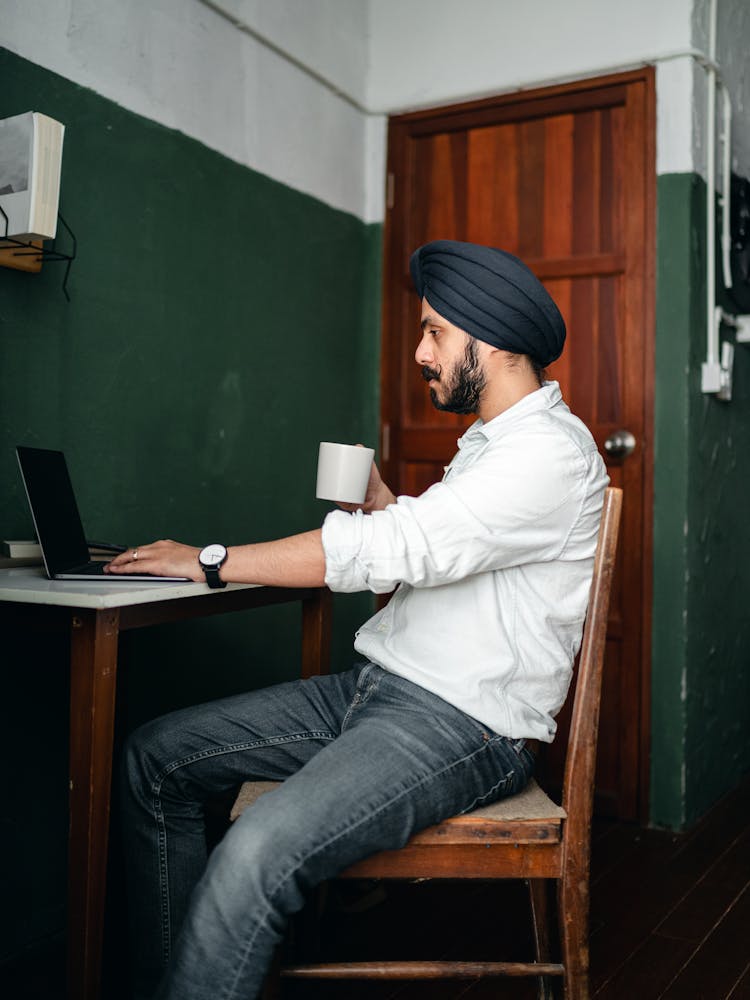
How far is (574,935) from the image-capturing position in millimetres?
1394

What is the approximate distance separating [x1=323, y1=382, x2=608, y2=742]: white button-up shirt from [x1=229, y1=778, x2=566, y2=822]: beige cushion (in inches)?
3.7

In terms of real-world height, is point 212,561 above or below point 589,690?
above

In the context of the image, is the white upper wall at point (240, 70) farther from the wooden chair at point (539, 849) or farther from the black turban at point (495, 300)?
the wooden chair at point (539, 849)

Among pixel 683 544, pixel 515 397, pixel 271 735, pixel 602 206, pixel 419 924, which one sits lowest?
pixel 419 924

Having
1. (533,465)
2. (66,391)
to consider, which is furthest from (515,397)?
(66,391)

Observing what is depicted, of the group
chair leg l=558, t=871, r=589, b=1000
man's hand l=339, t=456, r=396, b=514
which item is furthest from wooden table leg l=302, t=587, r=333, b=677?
chair leg l=558, t=871, r=589, b=1000

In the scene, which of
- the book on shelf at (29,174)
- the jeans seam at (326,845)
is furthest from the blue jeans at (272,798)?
the book on shelf at (29,174)

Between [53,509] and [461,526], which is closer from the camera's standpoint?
[461,526]

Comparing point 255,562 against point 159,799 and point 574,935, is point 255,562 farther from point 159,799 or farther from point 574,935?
point 574,935

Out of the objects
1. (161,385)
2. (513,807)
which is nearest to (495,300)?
(513,807)

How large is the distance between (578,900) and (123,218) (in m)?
1.72

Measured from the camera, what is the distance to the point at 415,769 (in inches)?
53.2

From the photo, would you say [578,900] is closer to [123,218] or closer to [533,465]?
[533,465]

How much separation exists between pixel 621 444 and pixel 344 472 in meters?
1.37
